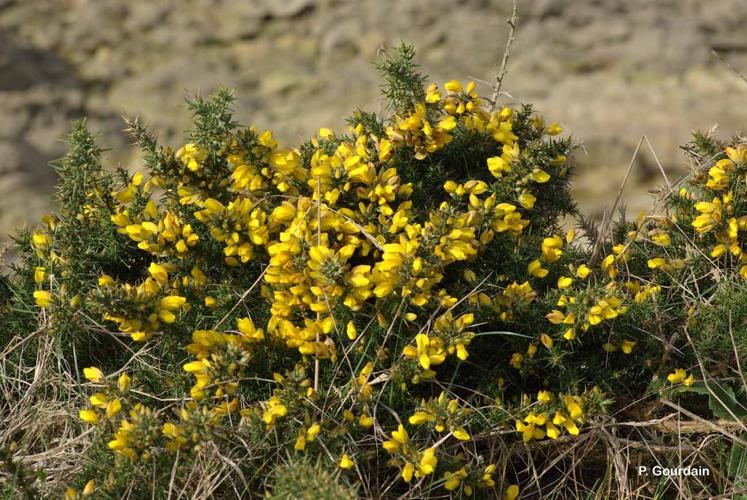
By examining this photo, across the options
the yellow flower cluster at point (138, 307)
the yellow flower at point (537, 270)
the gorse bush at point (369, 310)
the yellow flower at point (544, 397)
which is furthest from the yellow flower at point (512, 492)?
the yellow flower cluster at point (138, 307)

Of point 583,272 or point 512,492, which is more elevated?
point 583,272

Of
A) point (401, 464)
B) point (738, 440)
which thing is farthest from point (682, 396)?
point (401, 464)

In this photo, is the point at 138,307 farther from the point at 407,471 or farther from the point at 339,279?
the point at 407,471

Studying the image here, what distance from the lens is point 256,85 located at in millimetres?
6715

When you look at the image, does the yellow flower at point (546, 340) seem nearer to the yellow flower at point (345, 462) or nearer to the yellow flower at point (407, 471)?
the yellow flower at point (407, 471)

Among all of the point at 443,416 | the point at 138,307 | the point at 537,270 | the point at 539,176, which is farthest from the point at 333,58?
the point at 443,416

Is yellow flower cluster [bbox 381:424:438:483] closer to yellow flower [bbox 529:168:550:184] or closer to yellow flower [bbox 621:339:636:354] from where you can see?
yellow flower [bbox 621:339:636:354]

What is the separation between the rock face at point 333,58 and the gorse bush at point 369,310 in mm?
3660

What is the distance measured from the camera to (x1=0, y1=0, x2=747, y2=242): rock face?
6.35m

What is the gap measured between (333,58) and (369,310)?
5019mm

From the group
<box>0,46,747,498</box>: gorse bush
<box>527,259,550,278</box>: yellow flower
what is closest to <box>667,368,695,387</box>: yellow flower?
<box>0,46,747,498</box>: gorse bush

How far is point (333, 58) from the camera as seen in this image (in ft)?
22.7

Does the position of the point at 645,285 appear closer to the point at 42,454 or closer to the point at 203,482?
the point at 203,482

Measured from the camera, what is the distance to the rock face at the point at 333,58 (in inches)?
250
